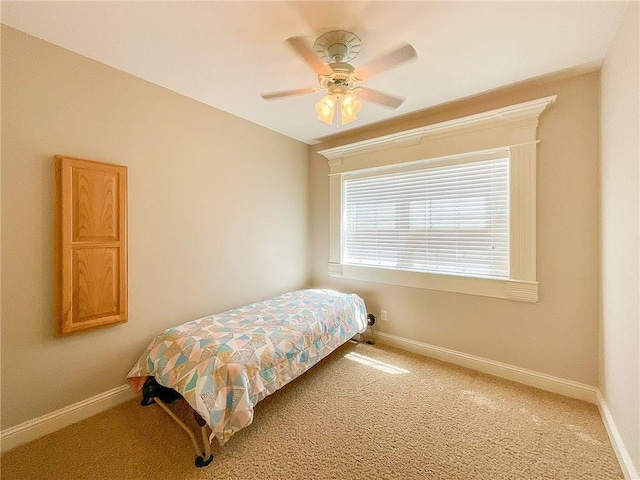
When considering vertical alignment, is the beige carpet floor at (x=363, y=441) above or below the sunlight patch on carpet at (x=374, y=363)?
below

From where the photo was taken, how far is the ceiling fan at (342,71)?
1.47m

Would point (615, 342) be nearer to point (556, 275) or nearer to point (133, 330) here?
point (556, 275)

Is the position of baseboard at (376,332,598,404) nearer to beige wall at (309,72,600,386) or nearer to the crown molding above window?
beige wall at (309,72,600,386)

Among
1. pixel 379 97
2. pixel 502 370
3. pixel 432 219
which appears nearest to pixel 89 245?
pixel 379 97

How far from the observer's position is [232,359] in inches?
63.3

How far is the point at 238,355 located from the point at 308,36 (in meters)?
2.03

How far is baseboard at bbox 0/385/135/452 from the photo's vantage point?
61.8 inches

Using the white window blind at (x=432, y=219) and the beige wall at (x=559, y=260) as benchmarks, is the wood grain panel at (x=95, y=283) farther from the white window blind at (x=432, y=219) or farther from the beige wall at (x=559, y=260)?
the beige wall at (x=559, y=260)

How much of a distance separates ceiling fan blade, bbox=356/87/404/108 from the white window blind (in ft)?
3.71

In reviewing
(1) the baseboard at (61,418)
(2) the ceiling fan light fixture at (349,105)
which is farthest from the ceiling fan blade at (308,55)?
(1) the baseboard at (61,418)

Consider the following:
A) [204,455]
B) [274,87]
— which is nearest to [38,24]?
[274,87]

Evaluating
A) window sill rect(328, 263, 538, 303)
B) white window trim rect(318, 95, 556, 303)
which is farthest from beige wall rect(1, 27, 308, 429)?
white window trim rect(318, 95, 556, 303)

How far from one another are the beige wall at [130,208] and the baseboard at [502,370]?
5.40 feet

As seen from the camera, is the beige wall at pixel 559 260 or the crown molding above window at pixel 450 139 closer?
the beige wall at pixel 559 260
